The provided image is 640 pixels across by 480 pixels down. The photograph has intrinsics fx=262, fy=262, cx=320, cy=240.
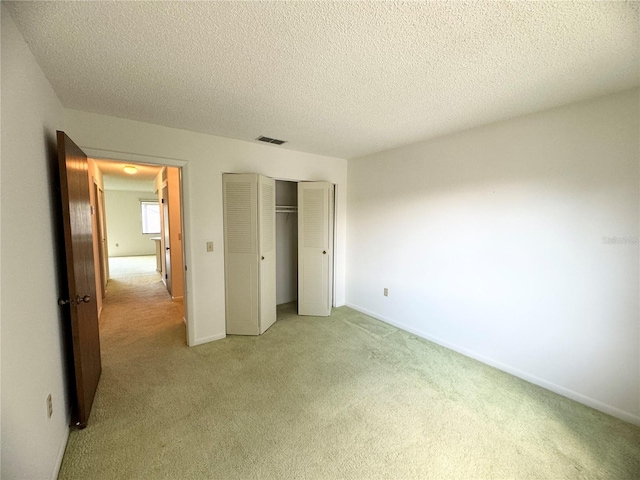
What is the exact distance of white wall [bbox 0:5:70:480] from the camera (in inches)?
42.6

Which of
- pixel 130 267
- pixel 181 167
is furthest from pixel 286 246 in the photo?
pixel 130 267

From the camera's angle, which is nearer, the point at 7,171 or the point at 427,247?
the point at 7,171

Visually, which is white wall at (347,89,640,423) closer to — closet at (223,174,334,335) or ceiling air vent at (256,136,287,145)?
closet at (223,174,334,335)

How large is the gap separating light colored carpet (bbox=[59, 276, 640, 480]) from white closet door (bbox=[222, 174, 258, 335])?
371mm

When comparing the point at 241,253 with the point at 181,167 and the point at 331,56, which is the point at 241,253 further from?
the point at 331,56

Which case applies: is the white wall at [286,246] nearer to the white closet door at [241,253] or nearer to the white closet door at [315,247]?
the white closet door at [315,247]

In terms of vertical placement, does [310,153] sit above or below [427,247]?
above

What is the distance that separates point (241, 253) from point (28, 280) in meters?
1.92

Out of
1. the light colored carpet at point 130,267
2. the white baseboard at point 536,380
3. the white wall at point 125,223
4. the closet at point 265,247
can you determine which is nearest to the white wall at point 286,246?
the closet at point 265,247

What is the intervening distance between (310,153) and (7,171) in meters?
3.04

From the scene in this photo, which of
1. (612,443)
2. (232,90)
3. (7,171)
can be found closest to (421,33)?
(232,90)

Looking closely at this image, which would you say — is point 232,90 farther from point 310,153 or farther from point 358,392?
point 358,392

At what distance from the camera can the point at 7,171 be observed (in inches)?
43.9

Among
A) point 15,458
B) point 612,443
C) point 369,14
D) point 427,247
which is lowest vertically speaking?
point 612,443
